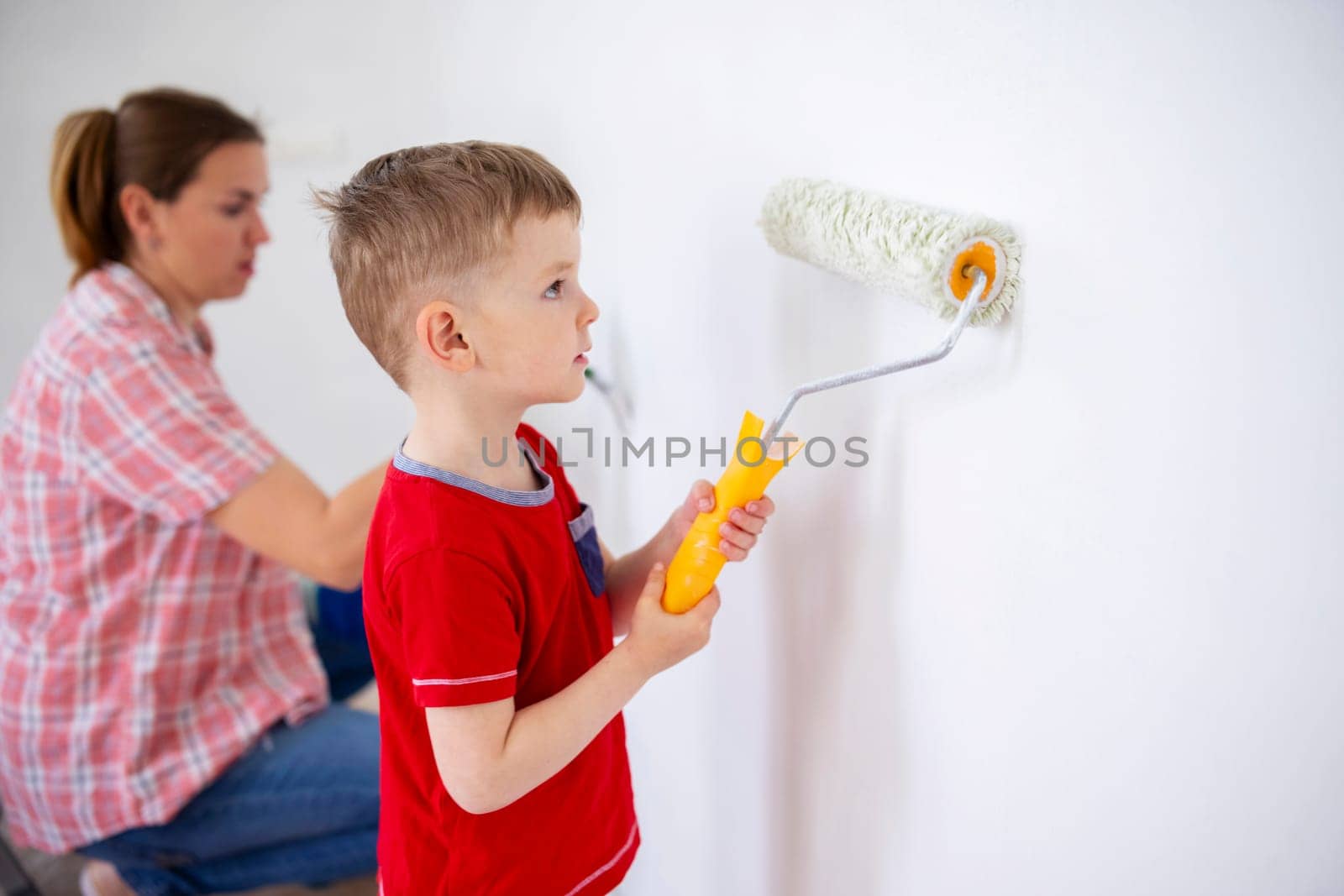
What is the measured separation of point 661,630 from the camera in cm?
58

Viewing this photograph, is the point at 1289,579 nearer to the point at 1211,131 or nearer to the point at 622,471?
the point at 1211,131

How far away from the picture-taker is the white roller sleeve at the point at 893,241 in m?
0.46

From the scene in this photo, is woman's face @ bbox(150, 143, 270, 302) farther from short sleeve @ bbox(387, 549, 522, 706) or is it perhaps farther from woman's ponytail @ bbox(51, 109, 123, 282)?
short sleeve @ bbox(387, 549, 522, 706)

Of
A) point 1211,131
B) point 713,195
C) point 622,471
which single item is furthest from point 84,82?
point 1211,131

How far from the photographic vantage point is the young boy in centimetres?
55

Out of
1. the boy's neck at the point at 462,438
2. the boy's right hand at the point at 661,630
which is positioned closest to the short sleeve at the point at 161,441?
the boy's neck at the point at 462,438

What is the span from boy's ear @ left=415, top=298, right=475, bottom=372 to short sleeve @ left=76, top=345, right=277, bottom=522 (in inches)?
17.6

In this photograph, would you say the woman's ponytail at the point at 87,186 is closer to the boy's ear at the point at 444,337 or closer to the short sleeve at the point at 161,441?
the short sleeve at the point at 161,441

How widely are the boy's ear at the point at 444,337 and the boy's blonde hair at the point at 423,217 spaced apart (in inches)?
0.6

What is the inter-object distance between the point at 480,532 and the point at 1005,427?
29 cm

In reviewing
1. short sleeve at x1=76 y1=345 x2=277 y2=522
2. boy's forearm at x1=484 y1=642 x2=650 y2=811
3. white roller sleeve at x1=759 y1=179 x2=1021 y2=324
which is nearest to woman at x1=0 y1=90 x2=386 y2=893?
short sleeve at x1=76 y1=345 x2=277 y2=522

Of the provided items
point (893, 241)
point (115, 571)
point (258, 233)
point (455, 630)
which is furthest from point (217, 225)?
point (893, 241)

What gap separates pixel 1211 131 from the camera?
389 millimetres

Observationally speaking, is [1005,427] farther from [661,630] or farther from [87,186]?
[87,186]
